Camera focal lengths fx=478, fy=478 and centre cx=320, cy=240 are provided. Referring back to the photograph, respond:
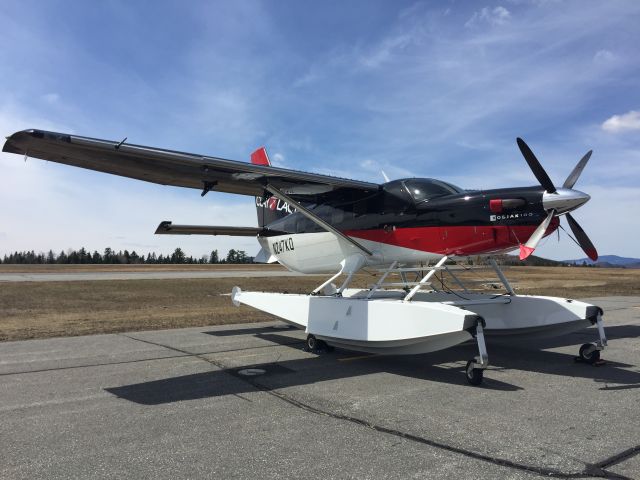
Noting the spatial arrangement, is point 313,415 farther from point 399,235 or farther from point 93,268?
point 93,268

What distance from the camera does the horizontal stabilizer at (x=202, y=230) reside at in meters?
10.4

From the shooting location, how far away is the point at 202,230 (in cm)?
1107

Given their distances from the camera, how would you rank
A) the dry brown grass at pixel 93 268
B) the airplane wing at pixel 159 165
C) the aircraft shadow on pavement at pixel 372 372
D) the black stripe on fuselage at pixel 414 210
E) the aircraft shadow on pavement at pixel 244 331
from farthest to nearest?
the dry brown grass at pixel 93 268 → the aircraft shadow on pavement at pixel 244 331 → the black stripe on fuselage at pixel 414 210 → the airplane wing at pixel 159 165 → the aircraft shadow on pavement at pixel 372 372

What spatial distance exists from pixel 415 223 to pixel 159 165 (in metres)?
4.35

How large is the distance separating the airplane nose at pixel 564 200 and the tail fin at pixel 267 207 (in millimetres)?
7035

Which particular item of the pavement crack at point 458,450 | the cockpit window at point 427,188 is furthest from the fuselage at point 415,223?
the pavement crack at point 458,450

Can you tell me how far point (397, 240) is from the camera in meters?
8.58

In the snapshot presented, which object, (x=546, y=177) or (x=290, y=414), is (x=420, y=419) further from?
(x=546, y=177)

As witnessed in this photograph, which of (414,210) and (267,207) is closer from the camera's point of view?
(414,210)

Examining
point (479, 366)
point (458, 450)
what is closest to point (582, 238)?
point (479, 366)

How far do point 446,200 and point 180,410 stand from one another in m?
5.18

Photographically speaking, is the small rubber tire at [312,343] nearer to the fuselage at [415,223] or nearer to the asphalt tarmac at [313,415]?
the asphalt tarmac at [313,415]

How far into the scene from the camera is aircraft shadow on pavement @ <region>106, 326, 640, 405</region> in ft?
19.5

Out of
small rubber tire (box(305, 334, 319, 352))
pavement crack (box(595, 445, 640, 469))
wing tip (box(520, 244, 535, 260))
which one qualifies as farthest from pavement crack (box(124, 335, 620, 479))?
wing tip (box(520, 244, 535, 260))
